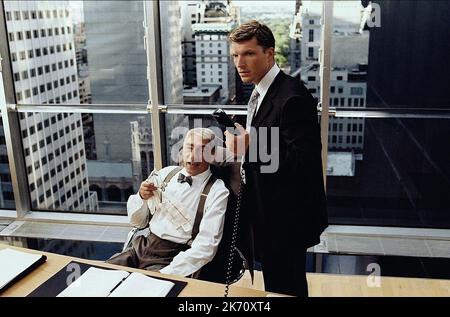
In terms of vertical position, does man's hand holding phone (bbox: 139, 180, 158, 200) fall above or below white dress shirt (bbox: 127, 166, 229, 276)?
above

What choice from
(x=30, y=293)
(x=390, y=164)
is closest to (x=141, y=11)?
(x=390, y=164)

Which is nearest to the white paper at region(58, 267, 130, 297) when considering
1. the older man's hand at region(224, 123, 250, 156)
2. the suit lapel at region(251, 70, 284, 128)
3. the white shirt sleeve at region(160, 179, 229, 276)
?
the white shirt sleeve at region(160, 179, 229, 276)

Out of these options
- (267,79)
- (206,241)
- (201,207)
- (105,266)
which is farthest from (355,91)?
(105,266)

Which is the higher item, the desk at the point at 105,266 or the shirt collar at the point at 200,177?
the shirt collar at the point at 200,177

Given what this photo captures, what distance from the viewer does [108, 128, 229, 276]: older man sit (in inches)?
85.4

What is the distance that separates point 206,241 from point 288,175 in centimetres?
47

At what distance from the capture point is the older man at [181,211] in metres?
2.17

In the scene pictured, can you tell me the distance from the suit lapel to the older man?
308 mm

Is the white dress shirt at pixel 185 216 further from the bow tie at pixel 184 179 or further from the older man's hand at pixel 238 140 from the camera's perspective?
the older man's hand at pixel 238 140

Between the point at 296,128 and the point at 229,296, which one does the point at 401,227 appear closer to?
the point at 296,128

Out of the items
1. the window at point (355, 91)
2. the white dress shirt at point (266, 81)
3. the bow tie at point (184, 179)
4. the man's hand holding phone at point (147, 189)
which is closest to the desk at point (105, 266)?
the man's hand holding phone at point (147, 189)

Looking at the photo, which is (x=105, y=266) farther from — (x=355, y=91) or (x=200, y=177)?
(x=355, y=91)

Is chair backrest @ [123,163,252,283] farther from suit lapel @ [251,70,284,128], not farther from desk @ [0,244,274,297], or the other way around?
desk @ [0,244,274,297]

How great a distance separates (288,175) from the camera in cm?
202
